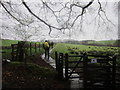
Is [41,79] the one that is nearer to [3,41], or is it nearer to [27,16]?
[3,41]

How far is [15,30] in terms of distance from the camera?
3.74m

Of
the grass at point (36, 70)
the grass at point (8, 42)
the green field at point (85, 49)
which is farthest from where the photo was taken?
the grass at point (8, 42)

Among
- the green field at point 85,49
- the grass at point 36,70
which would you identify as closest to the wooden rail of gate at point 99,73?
the green field at point 85,49

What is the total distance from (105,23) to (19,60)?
124 inches

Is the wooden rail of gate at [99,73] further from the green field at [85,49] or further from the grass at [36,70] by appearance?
the grass at [36,70]

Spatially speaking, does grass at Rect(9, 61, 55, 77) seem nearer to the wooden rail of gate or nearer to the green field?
the green field

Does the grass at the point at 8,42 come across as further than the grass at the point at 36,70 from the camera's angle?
Yes

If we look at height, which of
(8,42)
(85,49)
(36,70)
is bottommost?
(36,70)

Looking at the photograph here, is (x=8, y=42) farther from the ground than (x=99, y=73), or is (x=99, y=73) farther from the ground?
(x=8, y=42)

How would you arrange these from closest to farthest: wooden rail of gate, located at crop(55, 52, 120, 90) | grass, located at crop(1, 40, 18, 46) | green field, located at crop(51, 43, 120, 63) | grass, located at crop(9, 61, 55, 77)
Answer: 1. wooden rail of gate, located at crop(55, 52, 120, 90)
2. grass, located at crop(9, 61, 55, 77)
3. green field, located at crop(51, 43, 120, 63)
4. grass, located at crop(1, 40, 18, 46)

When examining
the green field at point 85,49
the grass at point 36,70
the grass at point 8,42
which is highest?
the grass at point 8,42

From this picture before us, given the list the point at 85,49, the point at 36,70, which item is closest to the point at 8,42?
the point at 36,70

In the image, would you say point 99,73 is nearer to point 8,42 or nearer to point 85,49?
point 85,49

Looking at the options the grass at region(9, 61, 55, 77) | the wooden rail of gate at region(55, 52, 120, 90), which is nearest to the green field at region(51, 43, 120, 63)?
the wooden rail of gate at region(55, 52, 120, 90)
